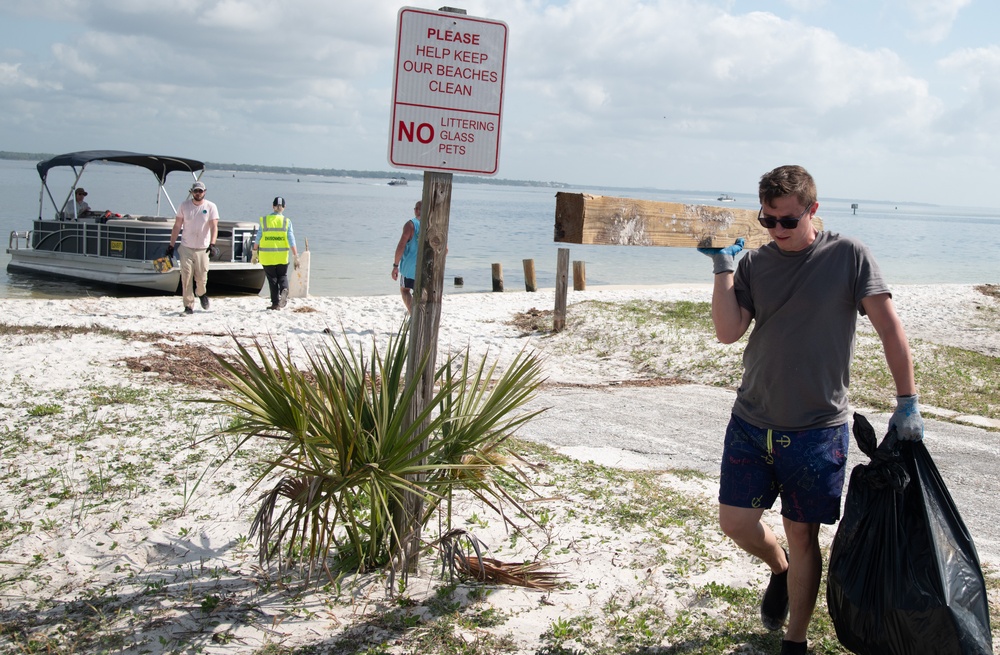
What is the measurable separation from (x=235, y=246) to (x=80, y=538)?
15527mm

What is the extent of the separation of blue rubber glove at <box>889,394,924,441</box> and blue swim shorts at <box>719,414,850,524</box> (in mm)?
165

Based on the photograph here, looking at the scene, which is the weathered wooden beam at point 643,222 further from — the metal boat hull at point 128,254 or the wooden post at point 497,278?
the wooden post at point 497,278

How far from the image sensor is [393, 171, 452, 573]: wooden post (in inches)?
139

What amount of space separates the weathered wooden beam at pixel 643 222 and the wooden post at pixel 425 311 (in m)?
3.33

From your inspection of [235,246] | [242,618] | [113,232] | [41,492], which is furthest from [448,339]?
[113,232]

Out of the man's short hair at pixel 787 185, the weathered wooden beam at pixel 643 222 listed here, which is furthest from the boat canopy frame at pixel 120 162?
the man's short hair at pixel 787 185

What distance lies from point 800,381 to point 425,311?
149cm

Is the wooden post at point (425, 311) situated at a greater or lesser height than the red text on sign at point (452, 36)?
lesser

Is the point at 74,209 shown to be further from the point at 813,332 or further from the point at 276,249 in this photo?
the point at 813,332

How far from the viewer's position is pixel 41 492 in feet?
14.9

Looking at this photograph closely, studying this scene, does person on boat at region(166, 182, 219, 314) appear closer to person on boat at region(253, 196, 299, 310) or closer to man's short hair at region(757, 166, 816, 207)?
person on boat at region(253, 196, 299, 310)

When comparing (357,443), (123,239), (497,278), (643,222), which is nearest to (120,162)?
(123,239)

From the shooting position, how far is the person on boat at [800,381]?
2.95 metres

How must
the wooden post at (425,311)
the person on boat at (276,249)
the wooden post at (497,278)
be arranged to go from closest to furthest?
the wooden post at (425,311)
the person on boat at (276,249)
the wooden post at (497,278)
